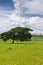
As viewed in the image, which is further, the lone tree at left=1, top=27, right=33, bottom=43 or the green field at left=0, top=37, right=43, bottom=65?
the lone tree at left=1, top=27, right=33, bottom=43

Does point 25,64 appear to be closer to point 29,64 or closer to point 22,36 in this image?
point 29,64

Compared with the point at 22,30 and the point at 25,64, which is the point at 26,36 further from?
the point at 25,64

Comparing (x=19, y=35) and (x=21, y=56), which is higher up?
(x=19, y=35)

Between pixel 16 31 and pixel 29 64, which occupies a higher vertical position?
pixel 16 31

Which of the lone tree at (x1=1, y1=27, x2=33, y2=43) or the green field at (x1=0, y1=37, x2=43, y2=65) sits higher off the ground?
the lone tree at (x1=1, y1=27, x2=33, y2=43)

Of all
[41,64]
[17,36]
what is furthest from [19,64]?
[17,36]

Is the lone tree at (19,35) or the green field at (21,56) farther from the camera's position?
the lone tree at (19,35)

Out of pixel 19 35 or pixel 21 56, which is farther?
pixel 19 35

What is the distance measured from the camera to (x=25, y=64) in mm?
17234

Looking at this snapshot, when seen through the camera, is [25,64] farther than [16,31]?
No

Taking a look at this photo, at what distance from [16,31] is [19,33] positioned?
141 centimetres

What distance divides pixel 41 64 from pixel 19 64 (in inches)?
74.0

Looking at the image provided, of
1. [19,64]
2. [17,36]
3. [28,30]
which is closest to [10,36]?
[17,36]

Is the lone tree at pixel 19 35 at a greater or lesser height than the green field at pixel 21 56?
greater
